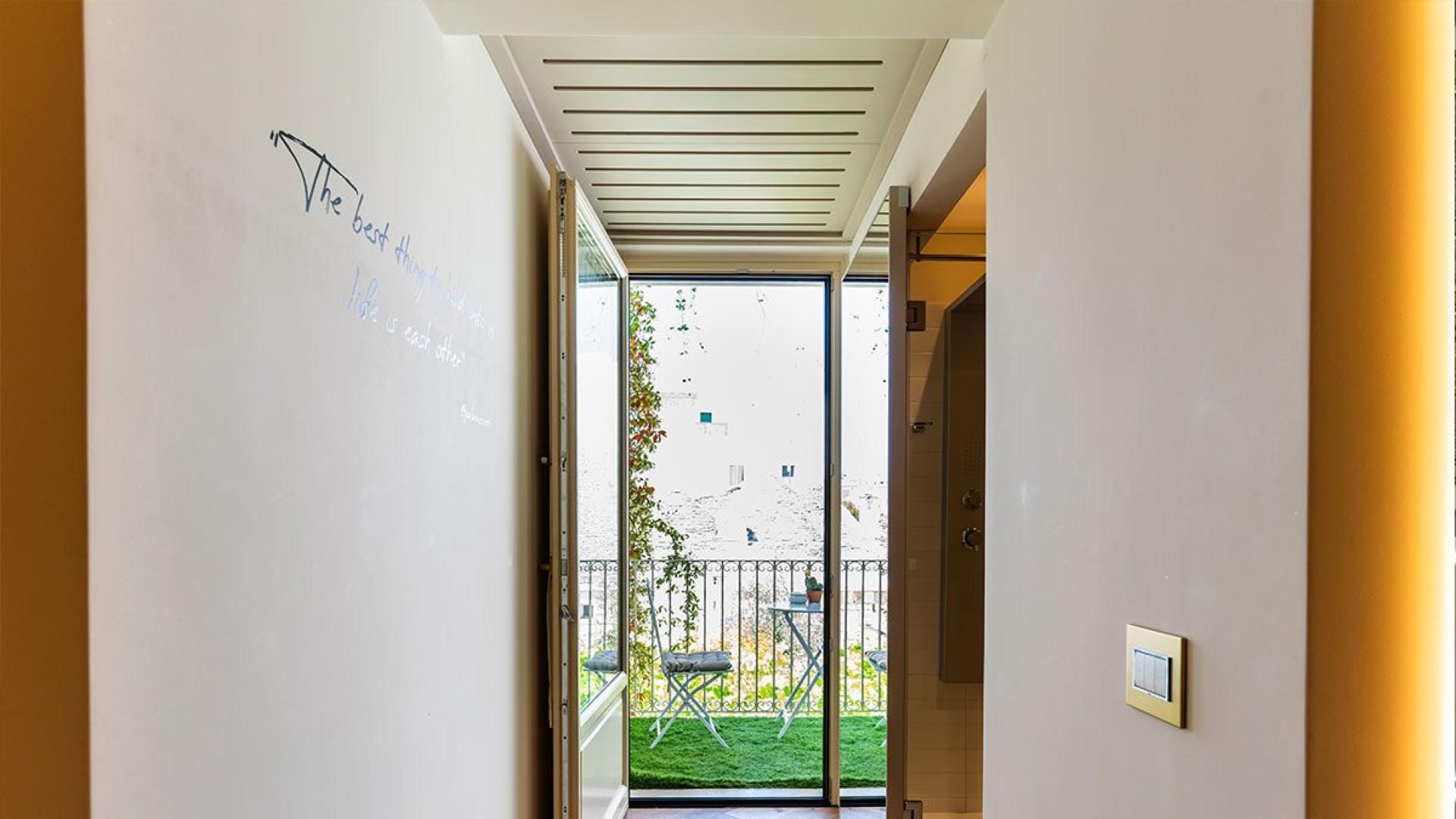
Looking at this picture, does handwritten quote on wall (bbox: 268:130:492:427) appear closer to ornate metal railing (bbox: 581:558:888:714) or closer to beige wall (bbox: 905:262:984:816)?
beige wall (bbox: 905:262:984:816)

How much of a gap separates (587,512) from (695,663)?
1.66 m

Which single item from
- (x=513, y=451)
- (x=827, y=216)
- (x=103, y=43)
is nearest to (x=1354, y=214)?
(x=103, y=43)

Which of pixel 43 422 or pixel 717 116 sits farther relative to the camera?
pixel 717 116

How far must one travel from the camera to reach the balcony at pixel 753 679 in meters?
4.12

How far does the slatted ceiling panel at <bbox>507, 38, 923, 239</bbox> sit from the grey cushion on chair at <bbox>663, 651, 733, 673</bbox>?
216cm

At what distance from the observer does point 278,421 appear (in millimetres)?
1014

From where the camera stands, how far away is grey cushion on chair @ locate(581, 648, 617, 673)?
2992mm

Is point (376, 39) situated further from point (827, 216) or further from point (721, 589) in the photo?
point (721, 589)

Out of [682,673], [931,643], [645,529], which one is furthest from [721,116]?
[682,673]

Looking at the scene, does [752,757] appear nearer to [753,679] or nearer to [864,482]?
[753,679]

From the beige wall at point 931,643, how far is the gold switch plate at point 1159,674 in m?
2.37

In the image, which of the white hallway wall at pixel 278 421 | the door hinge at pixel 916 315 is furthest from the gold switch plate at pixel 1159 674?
the door hinge at pixel 916 315

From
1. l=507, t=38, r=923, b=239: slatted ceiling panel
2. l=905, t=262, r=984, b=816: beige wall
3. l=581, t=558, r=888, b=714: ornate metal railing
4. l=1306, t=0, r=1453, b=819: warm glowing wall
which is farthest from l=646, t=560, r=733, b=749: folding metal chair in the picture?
l=1306, t=0, r=1453, b=819: warm glowing wall

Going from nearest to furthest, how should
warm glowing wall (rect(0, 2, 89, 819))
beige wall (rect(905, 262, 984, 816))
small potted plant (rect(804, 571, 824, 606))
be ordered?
warm glowing wall (rect(0, 2, 89, 819)) → beige wall (rect(905, 262, 984, 816)) → small potted plant (rect(804, 571, 824, 606))
